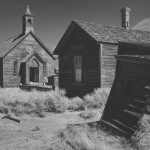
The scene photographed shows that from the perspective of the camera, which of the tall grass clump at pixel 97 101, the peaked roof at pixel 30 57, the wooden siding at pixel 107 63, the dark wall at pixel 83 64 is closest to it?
the tall grass clump at pixel 97 101

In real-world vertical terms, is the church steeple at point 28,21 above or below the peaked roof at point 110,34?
above

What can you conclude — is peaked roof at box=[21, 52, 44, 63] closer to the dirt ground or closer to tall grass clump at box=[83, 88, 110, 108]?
tall grass clump at box=[83, 88, 110, 108]

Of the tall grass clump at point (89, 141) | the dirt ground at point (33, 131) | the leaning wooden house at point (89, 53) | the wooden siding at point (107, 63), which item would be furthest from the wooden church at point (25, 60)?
the tall grass clump at point (89, 141)

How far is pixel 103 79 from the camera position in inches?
586

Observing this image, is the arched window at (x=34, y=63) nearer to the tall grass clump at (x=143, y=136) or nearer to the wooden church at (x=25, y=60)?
the wooden church at (x=25, y=60)

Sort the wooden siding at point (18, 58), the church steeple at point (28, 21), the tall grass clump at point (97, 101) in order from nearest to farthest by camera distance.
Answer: the tall grass clump at point (97, 101), the wooden siding at point (18, 58), the church steeple at point (28, 21)

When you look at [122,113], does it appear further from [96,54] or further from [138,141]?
[96,54]

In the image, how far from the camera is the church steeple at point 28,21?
97.3ft

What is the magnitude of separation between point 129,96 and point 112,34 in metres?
9.49

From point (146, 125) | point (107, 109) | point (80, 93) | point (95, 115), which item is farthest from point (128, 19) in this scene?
point (146, 125)

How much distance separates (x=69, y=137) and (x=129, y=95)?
83.5 inches

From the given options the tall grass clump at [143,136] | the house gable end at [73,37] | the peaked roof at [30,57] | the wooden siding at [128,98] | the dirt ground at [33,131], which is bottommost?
the dirt ground at [33,131]

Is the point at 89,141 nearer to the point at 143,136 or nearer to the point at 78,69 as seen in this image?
the point at 143,136

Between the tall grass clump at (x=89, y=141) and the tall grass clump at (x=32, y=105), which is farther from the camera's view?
the tall grass clump at (x=32, y=105)
